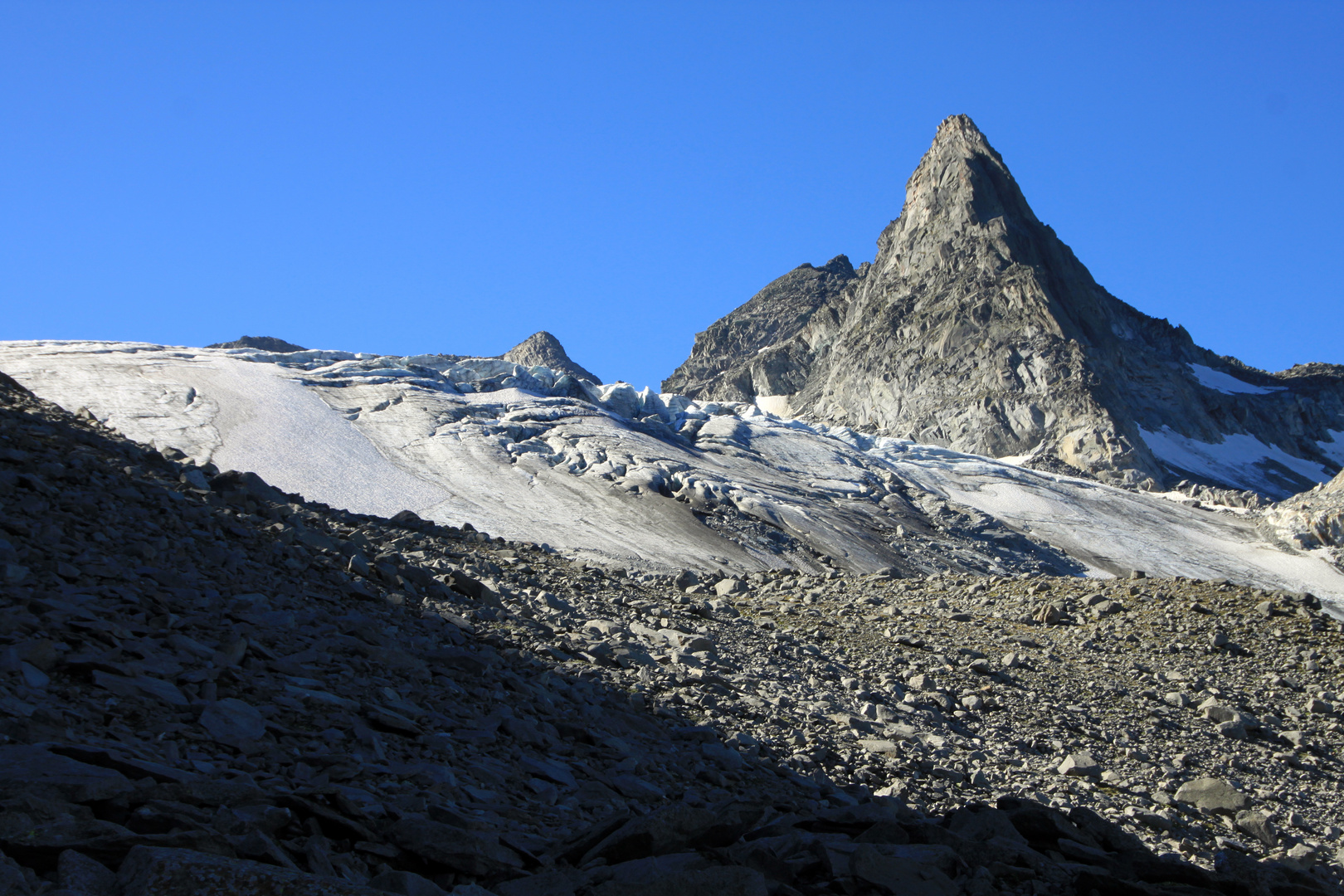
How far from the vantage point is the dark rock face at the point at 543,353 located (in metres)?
159

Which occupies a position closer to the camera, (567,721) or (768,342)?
(567,721)

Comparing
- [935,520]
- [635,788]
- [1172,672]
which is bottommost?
[635,788]

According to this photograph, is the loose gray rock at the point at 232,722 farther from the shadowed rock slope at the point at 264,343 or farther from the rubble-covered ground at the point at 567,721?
the shadowed rock slope at the point at 264,343

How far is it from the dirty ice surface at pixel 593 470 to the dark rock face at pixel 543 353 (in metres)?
98.1

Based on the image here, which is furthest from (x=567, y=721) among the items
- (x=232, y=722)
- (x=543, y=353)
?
(x=543, y=353)

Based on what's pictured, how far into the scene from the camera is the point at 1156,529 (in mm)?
53094

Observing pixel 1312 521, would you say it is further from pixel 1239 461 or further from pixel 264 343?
pixel 264 343

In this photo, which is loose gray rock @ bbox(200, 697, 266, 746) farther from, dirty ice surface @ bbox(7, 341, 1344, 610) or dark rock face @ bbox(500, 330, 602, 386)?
dark rock face @ bbox(500, 330, 602, 386)

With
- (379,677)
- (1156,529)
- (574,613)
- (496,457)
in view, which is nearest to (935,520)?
(1156,529)

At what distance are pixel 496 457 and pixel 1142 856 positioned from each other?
122ft

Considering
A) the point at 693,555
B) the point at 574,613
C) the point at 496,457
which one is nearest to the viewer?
the point at 574,613

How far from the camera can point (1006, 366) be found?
4496 inches

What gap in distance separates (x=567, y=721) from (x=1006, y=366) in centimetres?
11295

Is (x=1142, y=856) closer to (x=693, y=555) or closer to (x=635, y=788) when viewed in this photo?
(x=635, y=788)
